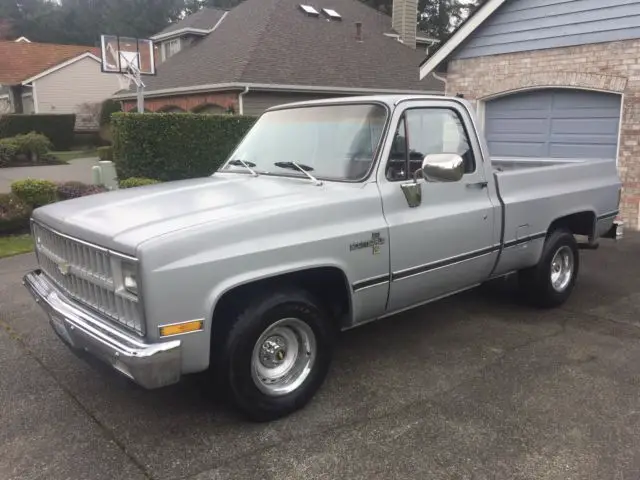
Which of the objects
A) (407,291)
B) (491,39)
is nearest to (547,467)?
(407,291)

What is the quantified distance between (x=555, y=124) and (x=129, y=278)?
8.83 metres

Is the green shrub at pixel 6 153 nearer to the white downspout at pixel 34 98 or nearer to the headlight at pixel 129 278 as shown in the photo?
the white downspout at pixel 34 98

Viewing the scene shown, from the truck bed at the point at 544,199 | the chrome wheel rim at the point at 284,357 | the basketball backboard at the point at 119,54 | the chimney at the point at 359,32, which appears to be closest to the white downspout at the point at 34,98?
the basketball backboard at the point at 119,54

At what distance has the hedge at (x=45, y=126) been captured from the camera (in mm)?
27359

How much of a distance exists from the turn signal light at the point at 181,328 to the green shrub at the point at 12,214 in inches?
302

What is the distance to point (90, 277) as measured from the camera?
329cm

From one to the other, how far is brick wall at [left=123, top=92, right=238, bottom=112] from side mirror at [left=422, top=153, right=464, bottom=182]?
14.5 meters

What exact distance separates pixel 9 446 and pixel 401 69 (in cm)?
1998

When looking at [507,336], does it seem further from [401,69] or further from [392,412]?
[401,69]

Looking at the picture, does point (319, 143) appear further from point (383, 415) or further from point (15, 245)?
point (15, 245)

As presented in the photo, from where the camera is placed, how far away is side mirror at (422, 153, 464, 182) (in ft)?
12.6

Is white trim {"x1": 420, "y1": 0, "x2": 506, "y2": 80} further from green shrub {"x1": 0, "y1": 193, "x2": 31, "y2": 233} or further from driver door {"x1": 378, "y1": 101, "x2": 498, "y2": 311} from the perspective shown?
green shrub {"x1": 0, "y1": 193, "x2": 31, "y2": 233}

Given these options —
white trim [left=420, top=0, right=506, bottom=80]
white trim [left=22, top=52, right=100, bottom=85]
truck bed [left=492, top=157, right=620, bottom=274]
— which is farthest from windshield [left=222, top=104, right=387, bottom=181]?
white trim [left=22, top=52, right=100, bottom=85]

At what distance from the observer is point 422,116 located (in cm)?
433
